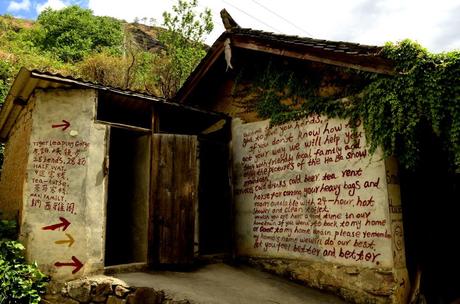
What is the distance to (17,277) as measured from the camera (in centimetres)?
495

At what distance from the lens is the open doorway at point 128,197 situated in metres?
6.82

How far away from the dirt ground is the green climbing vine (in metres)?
2.59

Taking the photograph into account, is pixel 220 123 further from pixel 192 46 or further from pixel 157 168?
pixel 192 46

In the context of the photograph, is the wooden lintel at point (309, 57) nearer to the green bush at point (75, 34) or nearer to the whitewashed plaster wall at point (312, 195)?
the whitewashed plaster wall at point (312, 195)

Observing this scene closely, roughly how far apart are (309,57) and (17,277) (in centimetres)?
576

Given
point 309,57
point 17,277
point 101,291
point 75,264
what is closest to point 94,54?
point 309,57

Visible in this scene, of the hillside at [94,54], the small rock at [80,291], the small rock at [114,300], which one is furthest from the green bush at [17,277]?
the hillside at [94,54]

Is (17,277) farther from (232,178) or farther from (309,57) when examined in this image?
(309,57)

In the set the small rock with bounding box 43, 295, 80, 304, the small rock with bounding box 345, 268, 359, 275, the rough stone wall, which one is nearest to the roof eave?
the small rock with bounding box 345, 268, 359, 275

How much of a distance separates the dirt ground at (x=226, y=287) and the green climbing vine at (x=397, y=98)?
259 centimetres

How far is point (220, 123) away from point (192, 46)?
10919mm

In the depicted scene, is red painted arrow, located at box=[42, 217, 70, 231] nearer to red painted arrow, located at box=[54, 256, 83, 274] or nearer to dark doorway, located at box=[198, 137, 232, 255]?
red painted arrow, located at box=[54, 256, 83, 274]

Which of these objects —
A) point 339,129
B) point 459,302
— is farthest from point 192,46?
point 459,302

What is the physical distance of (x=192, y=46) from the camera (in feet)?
58.5
